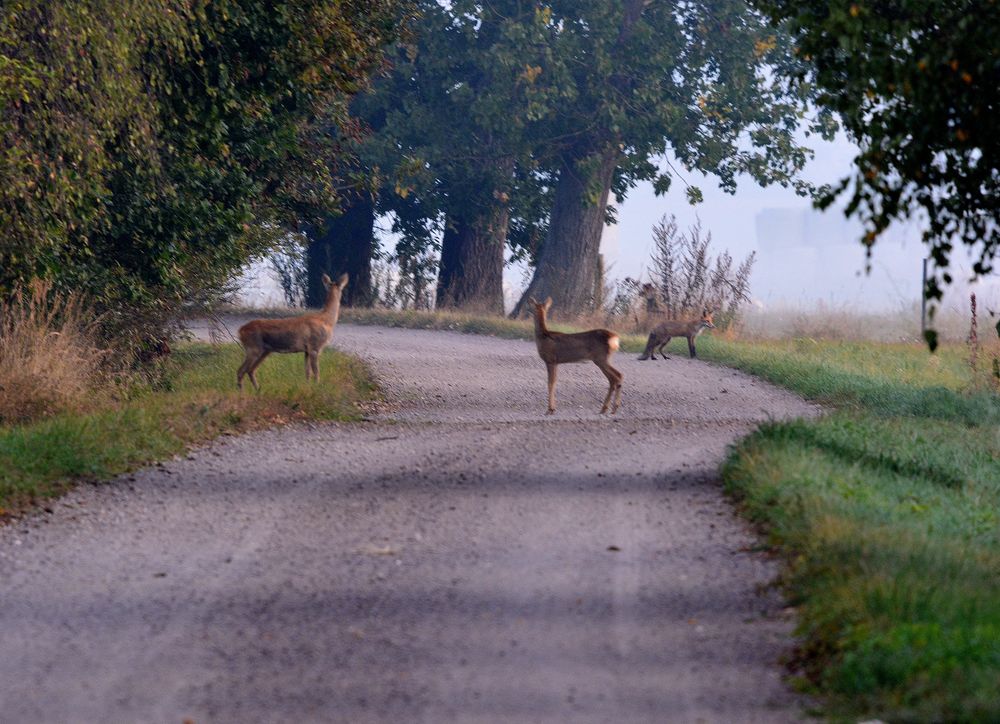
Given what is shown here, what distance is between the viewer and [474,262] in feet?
117

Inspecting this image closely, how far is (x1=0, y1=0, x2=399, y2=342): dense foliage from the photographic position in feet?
42.3

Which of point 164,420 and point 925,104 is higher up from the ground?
point 925,104

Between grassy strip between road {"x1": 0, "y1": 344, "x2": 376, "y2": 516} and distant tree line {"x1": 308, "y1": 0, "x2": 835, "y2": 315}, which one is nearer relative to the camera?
grassy strip between road {"x1": 0, "y1": 344, "x2": 376, "y2": 516}

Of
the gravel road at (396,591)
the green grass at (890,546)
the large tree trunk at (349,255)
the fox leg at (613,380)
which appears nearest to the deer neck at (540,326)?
the fox leg at (613,380)

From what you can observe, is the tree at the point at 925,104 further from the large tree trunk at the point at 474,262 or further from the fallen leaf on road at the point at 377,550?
the large tree trunk at the point at 474,262

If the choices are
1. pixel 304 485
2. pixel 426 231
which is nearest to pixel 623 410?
pixel 304 485

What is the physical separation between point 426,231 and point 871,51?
2964 centimetres

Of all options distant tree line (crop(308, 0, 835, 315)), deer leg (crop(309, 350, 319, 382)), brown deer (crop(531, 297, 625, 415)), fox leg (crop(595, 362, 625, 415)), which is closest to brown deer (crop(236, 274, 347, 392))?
deer leg (crop(309, 350, 319, 382))

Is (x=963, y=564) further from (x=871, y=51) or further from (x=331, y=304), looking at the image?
(x=331, y=304)

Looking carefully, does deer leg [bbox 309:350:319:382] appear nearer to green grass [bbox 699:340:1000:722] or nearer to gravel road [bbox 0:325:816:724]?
gravel road [bbox 0:325:816:724]

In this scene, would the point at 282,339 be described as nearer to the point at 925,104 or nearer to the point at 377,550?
the point at 377,550

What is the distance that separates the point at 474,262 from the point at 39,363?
22.7 metres

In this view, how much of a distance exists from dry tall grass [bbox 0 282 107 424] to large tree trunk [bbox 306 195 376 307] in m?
20.6

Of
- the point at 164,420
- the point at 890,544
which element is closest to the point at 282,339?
the point at 164,420
